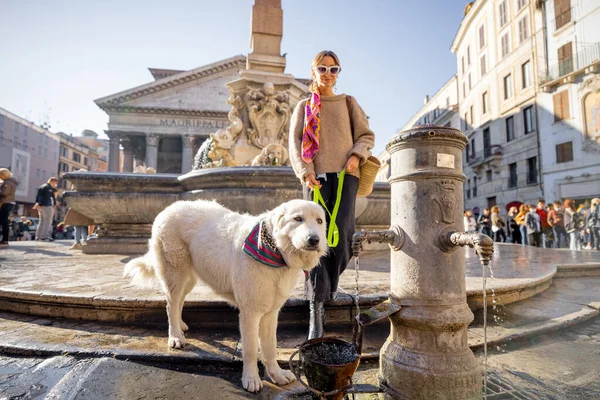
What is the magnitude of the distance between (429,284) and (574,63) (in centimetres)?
2813

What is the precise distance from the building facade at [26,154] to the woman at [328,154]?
182 ft

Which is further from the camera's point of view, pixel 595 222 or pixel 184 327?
pixel 595 222

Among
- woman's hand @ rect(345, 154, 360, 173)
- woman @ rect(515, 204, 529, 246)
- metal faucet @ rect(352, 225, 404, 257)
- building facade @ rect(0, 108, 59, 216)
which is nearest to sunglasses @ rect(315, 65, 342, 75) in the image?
woman's hand @ rect(345, 154, 360, 173)

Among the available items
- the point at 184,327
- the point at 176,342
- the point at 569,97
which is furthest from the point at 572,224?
the point at 569,97

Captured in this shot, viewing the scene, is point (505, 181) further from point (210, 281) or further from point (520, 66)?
point (210, 281)

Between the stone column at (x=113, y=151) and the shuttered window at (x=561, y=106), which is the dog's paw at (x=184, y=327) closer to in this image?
the shuttered window at (x=561, y=106)

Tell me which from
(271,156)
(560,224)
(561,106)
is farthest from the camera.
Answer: (561,106)

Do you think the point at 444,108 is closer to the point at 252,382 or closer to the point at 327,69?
the point at 327,69

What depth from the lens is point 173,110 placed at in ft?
133

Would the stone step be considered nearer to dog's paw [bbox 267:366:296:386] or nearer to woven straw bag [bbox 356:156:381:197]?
dog's paw [bbox 267:366:296:386]

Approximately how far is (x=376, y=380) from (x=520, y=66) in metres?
32.4

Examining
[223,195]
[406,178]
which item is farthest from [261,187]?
[406,178]

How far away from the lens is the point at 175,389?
1988mm

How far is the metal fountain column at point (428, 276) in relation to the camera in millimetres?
1952
